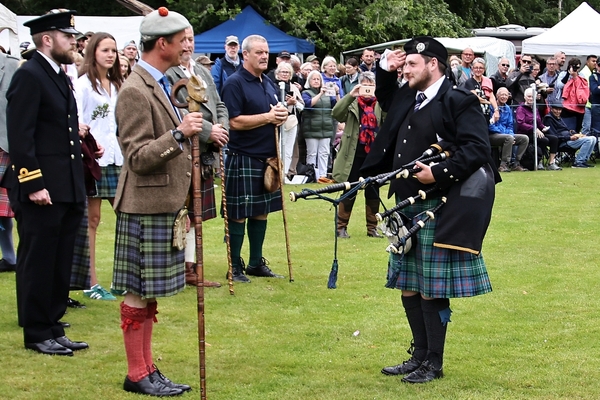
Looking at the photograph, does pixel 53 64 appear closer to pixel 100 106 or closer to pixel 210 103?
pixel 100 106

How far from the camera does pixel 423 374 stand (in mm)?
5547

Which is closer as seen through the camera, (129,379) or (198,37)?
(129,379)

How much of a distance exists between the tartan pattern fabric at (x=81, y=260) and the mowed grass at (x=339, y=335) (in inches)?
11.3

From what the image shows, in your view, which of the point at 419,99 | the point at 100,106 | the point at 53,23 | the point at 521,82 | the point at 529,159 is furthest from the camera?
the point at 521,82

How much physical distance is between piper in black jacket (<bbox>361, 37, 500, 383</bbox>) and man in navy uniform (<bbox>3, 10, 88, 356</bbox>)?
2212 millimetres

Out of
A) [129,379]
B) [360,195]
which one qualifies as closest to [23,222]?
[129,379]

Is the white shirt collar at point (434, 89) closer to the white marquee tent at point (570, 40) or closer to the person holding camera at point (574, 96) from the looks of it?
the person holding camera at point (574, 96)

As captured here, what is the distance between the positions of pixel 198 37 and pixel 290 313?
1636 centimetres

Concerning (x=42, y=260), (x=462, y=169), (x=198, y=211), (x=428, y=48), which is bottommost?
(x=42, y=260)

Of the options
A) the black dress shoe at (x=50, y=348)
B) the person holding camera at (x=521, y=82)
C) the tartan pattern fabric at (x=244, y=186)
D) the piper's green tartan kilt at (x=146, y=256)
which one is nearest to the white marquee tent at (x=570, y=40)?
the person holding camera at (x=521, y=82)

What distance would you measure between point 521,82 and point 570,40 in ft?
14.9

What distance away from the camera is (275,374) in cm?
575

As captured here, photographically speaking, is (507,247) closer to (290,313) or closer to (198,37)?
(290,313)

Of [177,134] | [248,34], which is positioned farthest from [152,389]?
[248,34]
